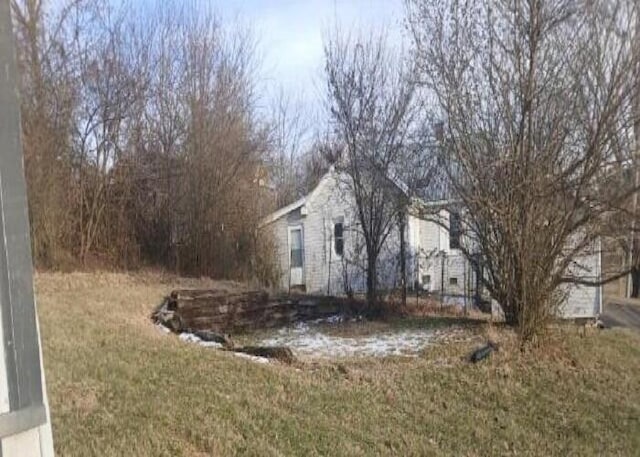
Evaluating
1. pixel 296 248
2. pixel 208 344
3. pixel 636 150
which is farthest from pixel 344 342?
pixel 296 248

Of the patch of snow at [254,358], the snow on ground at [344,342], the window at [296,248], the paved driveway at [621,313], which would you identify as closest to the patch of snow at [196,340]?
the snow on ground at [344,342]

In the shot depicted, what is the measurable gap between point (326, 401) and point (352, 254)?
373 inches

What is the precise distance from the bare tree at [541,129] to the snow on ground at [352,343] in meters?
1.32

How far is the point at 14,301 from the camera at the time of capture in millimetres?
2072

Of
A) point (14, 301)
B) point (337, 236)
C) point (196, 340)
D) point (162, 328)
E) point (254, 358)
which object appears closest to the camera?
point (14, 301)

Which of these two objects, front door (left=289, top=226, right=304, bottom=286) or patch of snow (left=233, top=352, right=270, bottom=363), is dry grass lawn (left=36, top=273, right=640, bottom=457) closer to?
patch of snow (left=233, top=352, right=270, bottom=363)

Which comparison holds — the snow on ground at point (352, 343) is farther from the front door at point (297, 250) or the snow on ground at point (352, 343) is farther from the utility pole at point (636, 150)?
the front door at point (297, 250)

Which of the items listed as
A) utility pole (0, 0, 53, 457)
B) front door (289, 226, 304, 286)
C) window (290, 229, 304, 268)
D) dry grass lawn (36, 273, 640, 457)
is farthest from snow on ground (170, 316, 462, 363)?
window (290, 229, 304, 268)

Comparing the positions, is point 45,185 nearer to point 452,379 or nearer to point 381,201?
point 381,201

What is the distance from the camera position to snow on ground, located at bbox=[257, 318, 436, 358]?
7.98 m

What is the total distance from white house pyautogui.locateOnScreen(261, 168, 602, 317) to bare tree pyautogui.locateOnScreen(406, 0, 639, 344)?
1.00m

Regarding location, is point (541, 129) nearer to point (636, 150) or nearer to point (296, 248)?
point (636, 150)

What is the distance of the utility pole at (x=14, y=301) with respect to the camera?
2.05m

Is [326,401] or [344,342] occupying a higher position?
Result: [326,401]
